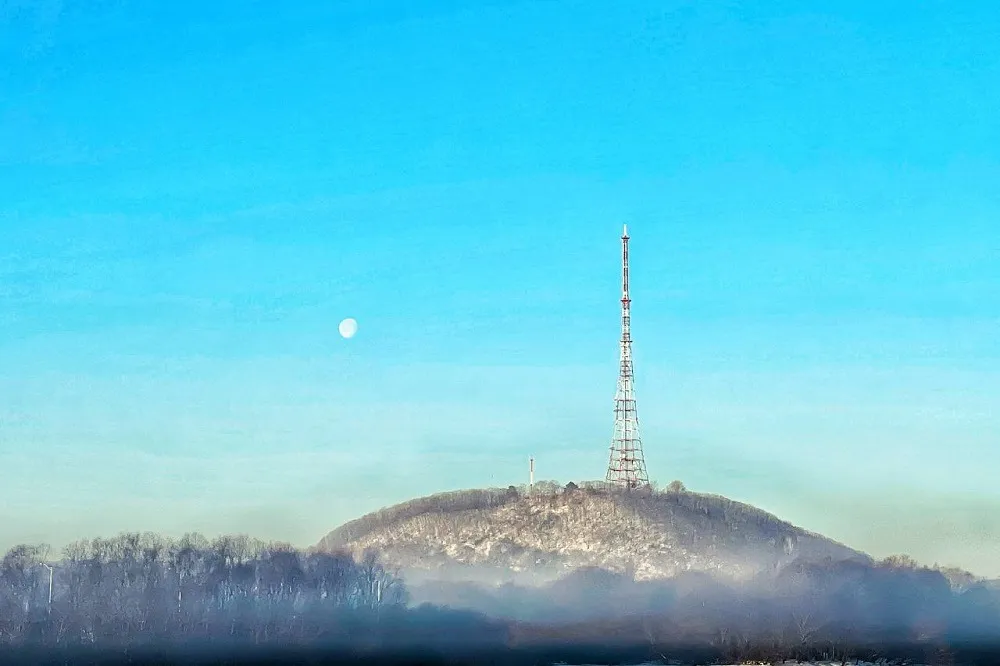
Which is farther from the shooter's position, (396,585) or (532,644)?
(396,585)

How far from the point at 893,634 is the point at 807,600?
669 inches

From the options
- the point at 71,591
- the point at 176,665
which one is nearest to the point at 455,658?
the point at 176,665

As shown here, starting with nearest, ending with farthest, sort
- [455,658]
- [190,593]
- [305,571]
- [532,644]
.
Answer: [455,658]
[190,593]
[532,644]
[305,571]

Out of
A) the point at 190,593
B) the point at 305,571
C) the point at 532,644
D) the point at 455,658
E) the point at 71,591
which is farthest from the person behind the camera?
the point at 305,571

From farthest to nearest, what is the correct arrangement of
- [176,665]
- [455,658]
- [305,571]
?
[305,571]
[455,658]
[176,665]

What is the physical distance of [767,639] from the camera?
160375 millimetres

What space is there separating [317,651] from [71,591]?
3014cm

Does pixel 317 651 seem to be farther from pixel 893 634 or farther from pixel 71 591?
pixel 893 634

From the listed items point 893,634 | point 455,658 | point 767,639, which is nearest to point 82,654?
point 455,658

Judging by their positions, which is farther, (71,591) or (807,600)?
(807,600)

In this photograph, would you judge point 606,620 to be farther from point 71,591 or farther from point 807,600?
point 71,591

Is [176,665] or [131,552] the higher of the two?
[131,552]

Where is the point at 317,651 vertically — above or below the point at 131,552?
below

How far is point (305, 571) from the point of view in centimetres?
18950
